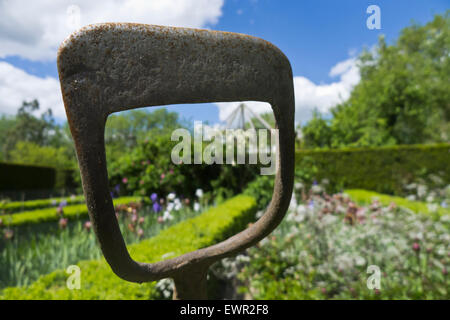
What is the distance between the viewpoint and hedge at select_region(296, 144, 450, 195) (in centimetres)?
1255

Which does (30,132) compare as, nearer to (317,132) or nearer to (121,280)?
(317,132)

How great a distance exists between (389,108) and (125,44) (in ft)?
83.3

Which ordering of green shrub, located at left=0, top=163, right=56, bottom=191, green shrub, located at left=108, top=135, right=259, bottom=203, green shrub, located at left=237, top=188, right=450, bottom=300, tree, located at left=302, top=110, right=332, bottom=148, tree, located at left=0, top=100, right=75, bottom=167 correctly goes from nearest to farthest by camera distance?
green shrub, located at left=237, top=188, right=450, bottom=300
green shrub, located at left=108, top=135, right=259, bottom=203
green shrub, located at left=0, top=163, right=56, bottom=191
tree, located at left=302, top=110, right=332, bottom=148
tree, located at left=0, top=100, right=75, bottom=167

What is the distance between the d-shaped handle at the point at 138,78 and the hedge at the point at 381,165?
12.0 m

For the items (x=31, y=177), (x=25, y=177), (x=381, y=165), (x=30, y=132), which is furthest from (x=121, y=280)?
(x=30, y=132)

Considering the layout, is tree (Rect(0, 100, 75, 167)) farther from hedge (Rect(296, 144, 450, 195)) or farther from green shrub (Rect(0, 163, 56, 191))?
hedge (Rect(296, 144, 450, 195))

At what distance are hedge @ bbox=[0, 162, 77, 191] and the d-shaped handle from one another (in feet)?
72.8

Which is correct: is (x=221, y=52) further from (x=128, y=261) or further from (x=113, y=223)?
(x=128, y=261)

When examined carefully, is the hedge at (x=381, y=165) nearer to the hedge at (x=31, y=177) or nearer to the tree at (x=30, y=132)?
the hedge at (x=31, y=177)

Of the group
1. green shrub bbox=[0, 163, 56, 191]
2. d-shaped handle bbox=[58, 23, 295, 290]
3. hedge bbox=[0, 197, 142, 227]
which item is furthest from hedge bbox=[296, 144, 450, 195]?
green shrub bbox=[0, 163, 56, 191]

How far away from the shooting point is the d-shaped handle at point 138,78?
2.28ft

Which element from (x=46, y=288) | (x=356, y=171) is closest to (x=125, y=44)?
(x=46, y=288)

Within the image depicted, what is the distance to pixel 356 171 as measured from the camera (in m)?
13.2

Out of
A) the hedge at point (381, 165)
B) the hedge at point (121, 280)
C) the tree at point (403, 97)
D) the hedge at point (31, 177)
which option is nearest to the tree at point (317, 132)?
the tree at point (403, 97)
